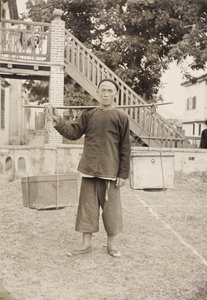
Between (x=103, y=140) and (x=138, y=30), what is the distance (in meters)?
13.8

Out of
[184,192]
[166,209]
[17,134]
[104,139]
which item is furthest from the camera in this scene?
[17,134]

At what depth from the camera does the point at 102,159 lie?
4.50 m

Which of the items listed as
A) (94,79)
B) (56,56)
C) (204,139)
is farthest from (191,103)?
(56,56)

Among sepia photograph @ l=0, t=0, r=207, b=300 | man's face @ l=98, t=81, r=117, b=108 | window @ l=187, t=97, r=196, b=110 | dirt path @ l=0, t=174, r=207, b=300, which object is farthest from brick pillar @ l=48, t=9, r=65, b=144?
window @ l=187, t=97, r=196, b=110

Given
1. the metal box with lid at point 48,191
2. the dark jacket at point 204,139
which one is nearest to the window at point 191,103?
the dark jacket at point 204,139

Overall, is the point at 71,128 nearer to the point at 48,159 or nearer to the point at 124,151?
the point at 124,151

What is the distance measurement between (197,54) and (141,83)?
3.21m

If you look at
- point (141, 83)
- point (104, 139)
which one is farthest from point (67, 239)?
point (141, 83)

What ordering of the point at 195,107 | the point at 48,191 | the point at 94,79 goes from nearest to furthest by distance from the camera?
the point at 48,191
the point at 94,79
the point at 195,107

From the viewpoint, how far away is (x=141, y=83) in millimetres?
18297

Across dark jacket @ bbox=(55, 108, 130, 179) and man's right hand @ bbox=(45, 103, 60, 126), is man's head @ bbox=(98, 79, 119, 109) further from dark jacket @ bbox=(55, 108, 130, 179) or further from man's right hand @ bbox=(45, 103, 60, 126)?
man's right hand @ bbox=(45, 103, 60, 126)

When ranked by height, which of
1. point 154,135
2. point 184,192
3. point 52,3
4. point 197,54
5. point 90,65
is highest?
point 52,3

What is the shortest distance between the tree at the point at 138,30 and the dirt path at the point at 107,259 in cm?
1044

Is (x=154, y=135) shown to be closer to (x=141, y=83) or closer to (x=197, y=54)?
(x=197, y=54)
